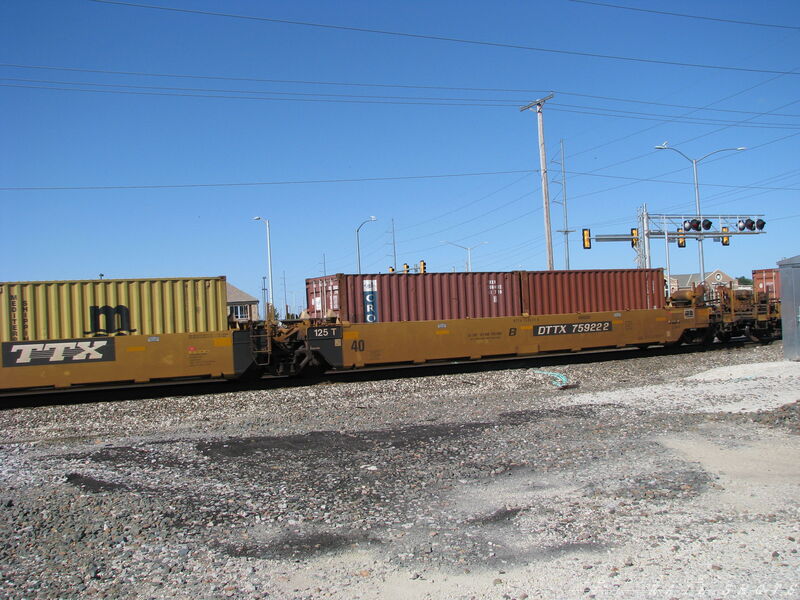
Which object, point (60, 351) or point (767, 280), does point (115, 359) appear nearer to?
point (60, 351)

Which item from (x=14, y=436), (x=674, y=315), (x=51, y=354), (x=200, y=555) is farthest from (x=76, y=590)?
(x=674, y=315)

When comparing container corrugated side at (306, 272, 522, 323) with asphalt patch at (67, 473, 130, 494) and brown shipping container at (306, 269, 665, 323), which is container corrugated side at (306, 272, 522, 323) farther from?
asphalt patch at (67, 473, 130, 494)

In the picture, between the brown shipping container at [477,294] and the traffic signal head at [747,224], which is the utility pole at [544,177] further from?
the traffic signal head at [747,224]

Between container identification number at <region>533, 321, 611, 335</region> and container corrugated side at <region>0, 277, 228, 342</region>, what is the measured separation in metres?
8.89

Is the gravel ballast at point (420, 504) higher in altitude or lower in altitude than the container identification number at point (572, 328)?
lower

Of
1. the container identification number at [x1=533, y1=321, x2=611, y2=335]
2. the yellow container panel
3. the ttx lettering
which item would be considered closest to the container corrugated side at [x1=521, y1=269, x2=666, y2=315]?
the container identification number at [x1=533, y1=321, x2=611, y2=335]

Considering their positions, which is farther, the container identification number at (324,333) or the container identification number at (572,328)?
the container identification number at (572,328)

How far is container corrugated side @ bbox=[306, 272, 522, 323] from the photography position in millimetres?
16969

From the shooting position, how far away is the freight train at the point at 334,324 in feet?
47.1

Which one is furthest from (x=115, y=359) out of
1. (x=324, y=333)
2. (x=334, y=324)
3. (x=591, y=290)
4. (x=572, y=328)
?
(x=591, y=290)

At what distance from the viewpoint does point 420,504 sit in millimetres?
5793

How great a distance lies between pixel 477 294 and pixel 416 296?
6.30ft

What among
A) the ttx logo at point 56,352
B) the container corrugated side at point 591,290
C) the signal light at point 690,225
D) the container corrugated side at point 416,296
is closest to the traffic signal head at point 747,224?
the signal light at point 690,225

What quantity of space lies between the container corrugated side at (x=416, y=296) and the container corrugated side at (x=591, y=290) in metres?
0.63
